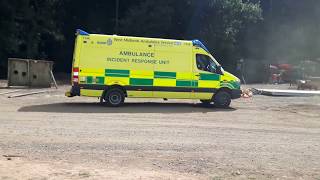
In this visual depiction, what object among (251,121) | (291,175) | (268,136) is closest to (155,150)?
(291,175)

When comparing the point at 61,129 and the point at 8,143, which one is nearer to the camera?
the point at 8,143

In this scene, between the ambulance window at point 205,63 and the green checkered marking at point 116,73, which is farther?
the ambulance window at point 205,63

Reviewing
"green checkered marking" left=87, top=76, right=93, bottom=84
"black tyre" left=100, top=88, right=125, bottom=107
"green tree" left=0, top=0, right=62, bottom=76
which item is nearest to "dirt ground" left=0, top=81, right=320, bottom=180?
"black tyre" left=100, top=88, right=125, bottom=107

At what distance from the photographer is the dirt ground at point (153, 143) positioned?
8094 mm

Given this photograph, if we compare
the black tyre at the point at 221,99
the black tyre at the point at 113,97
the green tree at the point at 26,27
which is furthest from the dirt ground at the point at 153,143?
the green tree at the point at 26,27

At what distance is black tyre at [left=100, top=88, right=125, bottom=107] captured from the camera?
725 inches

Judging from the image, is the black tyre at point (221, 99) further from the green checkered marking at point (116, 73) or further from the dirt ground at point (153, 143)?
the green checkered marking at point (116, 73)

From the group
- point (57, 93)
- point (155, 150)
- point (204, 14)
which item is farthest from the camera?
point (204, 14)

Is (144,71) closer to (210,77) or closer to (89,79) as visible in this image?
(89,79)

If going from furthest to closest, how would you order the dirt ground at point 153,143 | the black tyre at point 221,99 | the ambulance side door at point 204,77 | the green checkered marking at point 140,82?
the black tyre at point 221,99
the ambulance side door at point 204,77
the green checkered marking at point 140,82
the dirt ground at point 153,143

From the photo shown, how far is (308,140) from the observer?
12.1m

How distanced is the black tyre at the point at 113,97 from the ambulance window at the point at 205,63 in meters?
3.21

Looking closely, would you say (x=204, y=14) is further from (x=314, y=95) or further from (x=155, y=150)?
(x=155, y=150)

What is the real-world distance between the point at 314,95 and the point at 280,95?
6.10 ft
